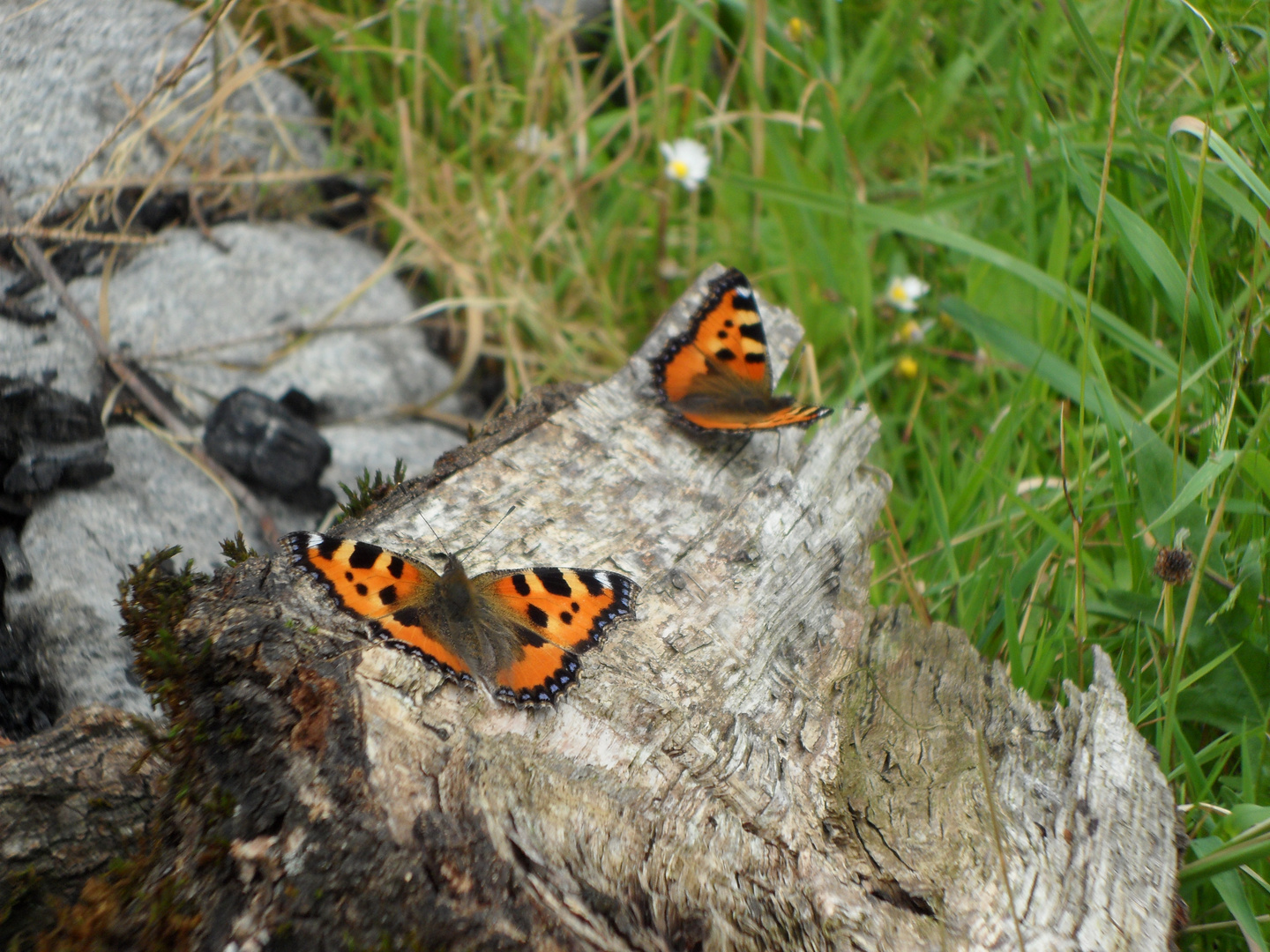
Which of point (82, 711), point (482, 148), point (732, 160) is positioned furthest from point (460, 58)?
point (82, 711)

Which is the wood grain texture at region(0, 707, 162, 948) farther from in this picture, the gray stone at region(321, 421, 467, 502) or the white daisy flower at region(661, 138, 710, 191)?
the white daisy flower at region(661, 138, 710, 191)

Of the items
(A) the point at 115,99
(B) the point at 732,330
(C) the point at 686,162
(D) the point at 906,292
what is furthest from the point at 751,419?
(A) the point at 115,99

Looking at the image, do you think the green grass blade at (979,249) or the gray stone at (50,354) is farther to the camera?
the gray stone at (50,354)

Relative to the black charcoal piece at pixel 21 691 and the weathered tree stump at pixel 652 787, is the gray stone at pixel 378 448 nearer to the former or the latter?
the black charcoal piece at pixel 21 691

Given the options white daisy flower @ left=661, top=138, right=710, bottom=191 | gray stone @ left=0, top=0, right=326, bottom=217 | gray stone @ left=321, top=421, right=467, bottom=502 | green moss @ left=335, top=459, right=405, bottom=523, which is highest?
gray stone @ left=0, top=0, right=326, bottom=217

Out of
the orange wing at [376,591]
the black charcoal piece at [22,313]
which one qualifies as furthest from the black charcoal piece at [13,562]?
the orange wing at [376,591]

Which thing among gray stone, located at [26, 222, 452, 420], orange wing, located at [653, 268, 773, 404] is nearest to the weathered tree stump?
orange wing, located at [653, 268, 773, 404]

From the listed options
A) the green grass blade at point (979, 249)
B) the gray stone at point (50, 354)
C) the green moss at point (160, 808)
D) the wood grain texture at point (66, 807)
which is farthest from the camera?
the gray stone at point (50, 354)
